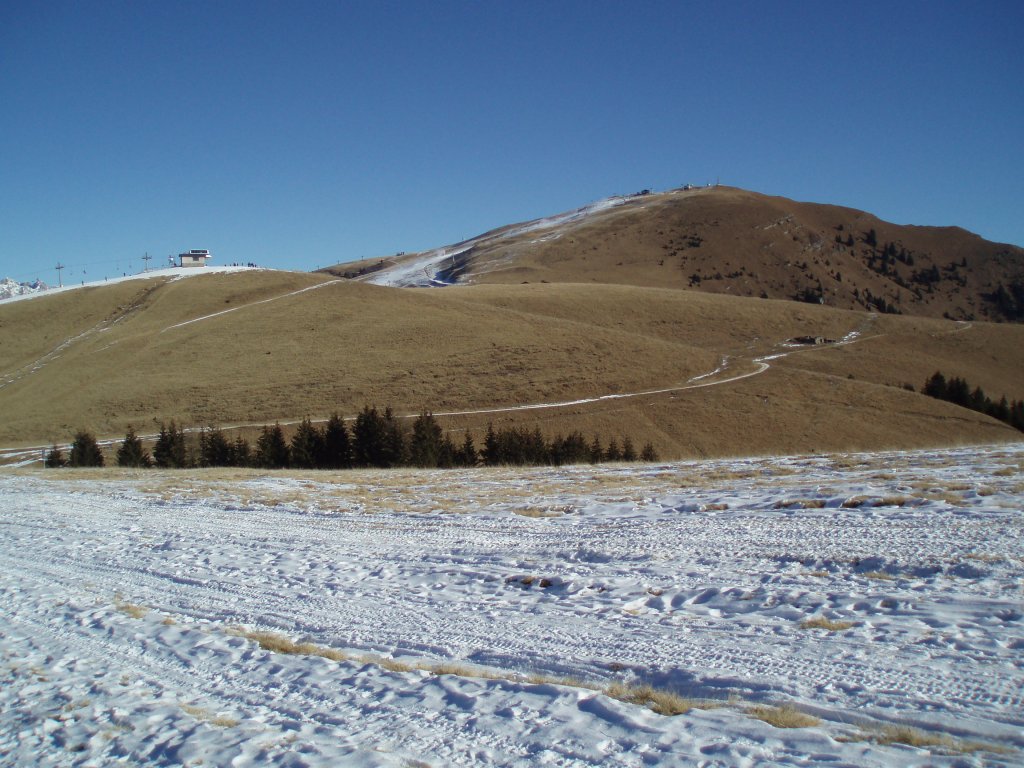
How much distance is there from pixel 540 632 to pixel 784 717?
111 inches

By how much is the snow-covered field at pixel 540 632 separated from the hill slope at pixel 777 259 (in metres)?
135

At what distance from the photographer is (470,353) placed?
63.0m

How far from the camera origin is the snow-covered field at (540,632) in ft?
16.7

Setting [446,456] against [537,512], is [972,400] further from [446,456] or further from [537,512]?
[537,512]

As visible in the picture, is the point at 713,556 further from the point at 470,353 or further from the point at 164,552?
the point at 470,353

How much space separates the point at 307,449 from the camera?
3738 centimetres

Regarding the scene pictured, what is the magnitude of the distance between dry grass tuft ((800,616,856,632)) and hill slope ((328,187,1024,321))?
140 metres

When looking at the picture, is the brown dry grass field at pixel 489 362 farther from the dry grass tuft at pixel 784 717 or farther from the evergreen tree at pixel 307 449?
the dry grass tuft at pixel 784 717

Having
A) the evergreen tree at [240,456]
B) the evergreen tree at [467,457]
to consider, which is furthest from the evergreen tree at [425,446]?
the evergreen tree at [240,456]

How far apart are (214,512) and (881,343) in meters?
76.0

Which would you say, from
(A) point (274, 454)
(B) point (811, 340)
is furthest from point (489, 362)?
(B) point (811, 340)

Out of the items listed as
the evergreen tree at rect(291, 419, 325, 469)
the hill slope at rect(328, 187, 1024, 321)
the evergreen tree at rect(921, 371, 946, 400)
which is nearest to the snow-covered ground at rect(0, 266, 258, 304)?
the hill slope at rect(328, 187, 1024, 321)

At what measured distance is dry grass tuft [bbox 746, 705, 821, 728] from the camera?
498cm

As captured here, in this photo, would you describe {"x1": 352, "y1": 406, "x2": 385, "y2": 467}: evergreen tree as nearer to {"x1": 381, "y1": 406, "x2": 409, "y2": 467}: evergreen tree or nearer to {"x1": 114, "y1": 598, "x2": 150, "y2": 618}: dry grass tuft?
{"x1": 381, "y1": 406, "x2": 409, "y2": 467}: evergreen tree
